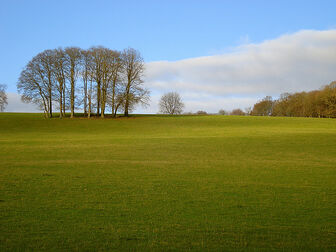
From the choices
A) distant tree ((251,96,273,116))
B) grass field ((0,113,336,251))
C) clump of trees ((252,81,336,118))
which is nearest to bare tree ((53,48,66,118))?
grass field ((0,113,336,251))

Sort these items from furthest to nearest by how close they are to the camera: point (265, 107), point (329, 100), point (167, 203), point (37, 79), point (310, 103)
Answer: point (265, 107)
point (310, 103)
point (329, 100)
point (37, 79)
point (167, 203)

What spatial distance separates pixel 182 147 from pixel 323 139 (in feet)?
48.0

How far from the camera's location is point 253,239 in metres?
6.93

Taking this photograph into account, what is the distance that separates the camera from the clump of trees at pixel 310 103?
80769mm

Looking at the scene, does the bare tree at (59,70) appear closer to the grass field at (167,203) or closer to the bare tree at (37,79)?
the bare tree at (37,79)

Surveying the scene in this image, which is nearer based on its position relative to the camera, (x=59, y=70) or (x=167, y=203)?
(x=167, y=203)

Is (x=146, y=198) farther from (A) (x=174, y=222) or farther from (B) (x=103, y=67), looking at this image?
(B) (x=103, y=67)

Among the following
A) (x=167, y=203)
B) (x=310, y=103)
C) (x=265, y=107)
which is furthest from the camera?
(x=265, y=107)

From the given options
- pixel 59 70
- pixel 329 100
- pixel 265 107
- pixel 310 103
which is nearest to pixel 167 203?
pixel 59 70

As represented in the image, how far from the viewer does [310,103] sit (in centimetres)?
9169

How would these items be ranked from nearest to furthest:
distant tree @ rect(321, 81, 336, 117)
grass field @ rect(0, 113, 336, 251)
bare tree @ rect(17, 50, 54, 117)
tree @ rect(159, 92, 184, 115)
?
grass field @ rect(0, 113, 336, 251) < bare tree @ rect(17, 50, 54, 117) < distant tree @ rect(321, 81, 336, 117) < tree @ rect(159, 92, 184, 115)

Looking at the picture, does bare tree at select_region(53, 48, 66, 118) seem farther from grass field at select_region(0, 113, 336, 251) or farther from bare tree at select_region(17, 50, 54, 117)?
grass field at select_region(0, 113, 336, 251)

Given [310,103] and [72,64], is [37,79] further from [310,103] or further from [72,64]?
[310,103]

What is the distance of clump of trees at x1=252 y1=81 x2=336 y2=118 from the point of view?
265 ft
